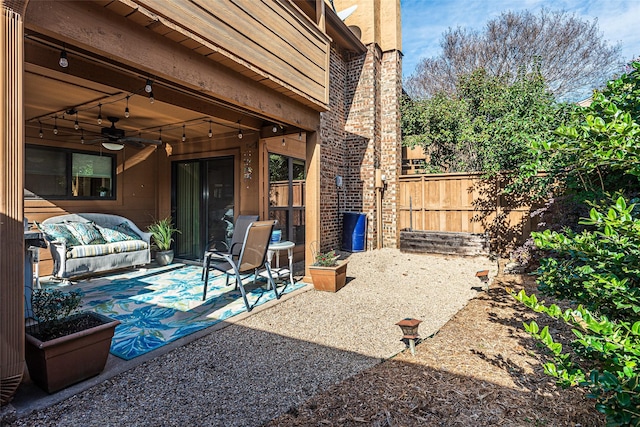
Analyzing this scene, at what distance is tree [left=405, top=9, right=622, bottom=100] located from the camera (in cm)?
1226

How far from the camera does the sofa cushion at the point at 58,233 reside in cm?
512

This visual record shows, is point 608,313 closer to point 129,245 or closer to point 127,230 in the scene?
point 129,245

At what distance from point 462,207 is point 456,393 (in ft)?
21.2

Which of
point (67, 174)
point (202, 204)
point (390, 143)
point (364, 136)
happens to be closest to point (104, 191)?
point (67, 174)

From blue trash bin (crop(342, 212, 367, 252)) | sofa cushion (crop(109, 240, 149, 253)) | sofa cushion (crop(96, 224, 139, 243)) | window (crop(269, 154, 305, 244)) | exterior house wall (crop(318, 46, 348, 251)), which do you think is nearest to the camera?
sofa cushion (crop(109, 240, 149, 253))

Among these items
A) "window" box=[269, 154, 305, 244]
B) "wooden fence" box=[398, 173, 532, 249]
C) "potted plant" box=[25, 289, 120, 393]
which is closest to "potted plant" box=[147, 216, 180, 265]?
"window" box=[269, 154, 305, 244]

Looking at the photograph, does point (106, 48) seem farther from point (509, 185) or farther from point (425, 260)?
point (509, 185)

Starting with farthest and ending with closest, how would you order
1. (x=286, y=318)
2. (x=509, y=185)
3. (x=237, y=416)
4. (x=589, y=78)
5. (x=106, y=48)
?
(x=589, y=78), (x=509, y=185), (x=286, y=318), (x=106, y=48), (x=237, y=416)

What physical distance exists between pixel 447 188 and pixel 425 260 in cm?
200

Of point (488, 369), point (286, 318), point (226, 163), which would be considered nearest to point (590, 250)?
point (488, 369)

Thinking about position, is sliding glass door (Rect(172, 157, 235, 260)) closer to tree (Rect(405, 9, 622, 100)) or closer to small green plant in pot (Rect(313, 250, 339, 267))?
small green plant in pot (Rect(313, 250, 339, 267))

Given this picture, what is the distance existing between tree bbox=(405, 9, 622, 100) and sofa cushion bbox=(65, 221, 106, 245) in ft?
37.3

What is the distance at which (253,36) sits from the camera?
11.6 feet

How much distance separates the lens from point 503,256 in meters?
7.50
